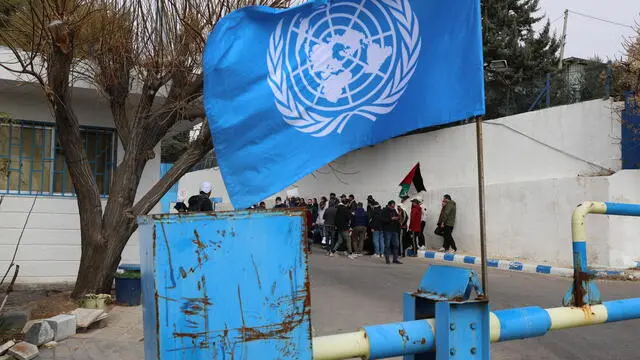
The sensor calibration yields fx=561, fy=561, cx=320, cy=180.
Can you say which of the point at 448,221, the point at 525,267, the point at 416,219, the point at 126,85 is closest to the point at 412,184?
the point at 416,219

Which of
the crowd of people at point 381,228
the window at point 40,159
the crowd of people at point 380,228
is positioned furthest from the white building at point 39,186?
the crowd of people at point 380,228

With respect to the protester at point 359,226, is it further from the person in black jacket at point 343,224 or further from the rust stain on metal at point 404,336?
the rust stain on metal at point 404,336

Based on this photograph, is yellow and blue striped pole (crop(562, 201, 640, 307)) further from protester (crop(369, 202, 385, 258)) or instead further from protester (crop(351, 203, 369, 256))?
protester (crop(351, 203, 369, 256))

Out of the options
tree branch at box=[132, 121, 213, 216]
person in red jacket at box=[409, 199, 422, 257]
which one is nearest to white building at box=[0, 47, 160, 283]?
tree branch at box=[132, 121, 213, 216]

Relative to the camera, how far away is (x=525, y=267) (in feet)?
40.0

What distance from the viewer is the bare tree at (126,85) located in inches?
288

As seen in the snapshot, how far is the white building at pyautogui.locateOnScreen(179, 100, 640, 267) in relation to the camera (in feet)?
37.6

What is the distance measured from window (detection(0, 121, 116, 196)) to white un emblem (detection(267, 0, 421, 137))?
7338 millimetres

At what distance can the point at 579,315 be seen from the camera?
8.76ft

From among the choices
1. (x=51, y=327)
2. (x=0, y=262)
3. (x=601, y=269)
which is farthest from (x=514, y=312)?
(x=601, y=269)

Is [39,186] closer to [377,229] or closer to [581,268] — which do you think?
[377,229]

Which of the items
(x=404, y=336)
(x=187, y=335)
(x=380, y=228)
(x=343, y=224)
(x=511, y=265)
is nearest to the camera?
(x=187, y=335)

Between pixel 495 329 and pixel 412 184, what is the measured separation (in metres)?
15.9

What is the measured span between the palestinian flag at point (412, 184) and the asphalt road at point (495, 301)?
13.6 ft
